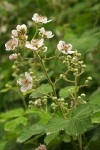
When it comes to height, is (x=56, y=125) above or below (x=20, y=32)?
below

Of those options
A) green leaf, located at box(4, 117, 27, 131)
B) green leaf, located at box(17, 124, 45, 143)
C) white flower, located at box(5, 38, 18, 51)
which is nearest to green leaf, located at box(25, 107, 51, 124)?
green leaf, located at box(4, 117, 27, 131)

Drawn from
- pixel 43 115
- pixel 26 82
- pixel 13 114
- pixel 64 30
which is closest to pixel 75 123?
pixel 26 82

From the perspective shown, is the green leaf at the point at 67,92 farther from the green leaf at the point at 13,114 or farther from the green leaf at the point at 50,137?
the green leaf at the point at 13,114

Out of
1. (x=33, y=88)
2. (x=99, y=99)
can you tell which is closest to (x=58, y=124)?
(x=33, y=88)

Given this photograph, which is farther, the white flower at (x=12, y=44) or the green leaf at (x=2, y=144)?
the green leaf at (x=2, y=144)

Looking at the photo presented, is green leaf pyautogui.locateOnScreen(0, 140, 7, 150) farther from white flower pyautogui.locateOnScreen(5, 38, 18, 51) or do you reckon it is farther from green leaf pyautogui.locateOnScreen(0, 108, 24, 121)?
white flower pyautogui.locateOnScreen(5, 38, 18, 51)

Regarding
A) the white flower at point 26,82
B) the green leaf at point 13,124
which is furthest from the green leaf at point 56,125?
the green leaf at point 13,124

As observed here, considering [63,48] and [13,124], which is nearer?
[63,48]

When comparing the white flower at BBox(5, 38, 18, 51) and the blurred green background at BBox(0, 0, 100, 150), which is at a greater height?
the blurred green background at BBox(0, 0, 100, 150)

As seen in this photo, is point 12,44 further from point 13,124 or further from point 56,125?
point 13,124
